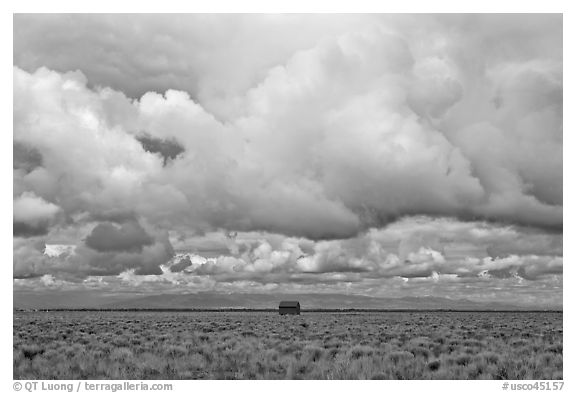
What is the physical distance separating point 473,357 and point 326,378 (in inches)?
301

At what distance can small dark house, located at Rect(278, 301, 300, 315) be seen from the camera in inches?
3925

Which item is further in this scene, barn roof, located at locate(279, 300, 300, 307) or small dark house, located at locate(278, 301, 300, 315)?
barn roof, located at locate(279, 300, 300, 307)

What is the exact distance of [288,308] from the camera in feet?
329

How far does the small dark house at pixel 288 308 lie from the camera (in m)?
99.7

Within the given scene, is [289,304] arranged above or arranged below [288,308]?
above

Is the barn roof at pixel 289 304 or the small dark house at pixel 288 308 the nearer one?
the small dark house at pixel 288 308

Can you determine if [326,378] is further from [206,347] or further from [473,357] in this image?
Answer: [206,347]

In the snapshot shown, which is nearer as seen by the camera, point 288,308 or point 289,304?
point 288,308

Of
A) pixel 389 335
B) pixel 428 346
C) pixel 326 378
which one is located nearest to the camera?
pixel 326 378
